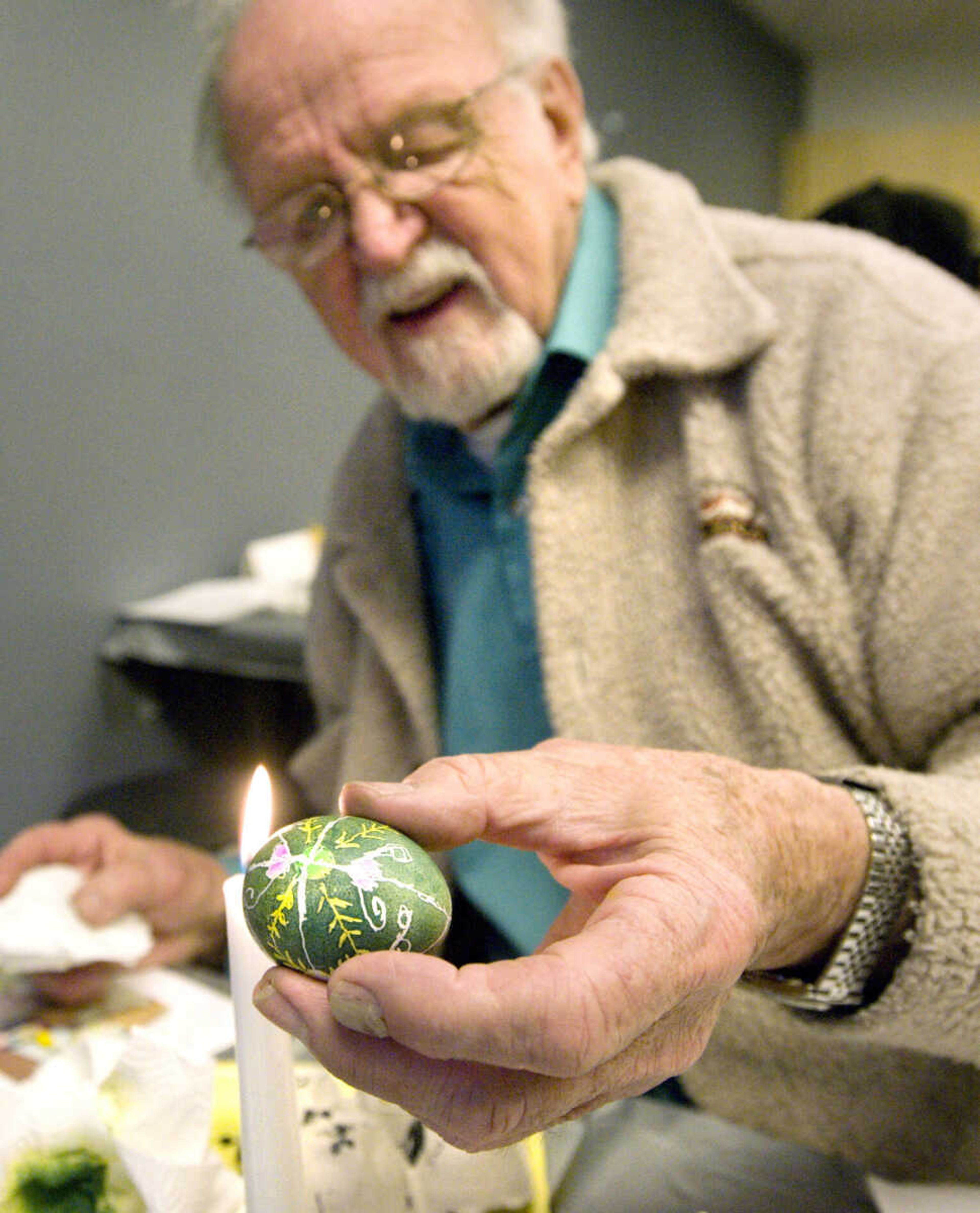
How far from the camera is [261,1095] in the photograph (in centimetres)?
39

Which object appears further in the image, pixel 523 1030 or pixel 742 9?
pixel 742 9

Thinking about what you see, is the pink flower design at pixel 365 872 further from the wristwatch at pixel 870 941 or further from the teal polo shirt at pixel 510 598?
the teal polo shirt at pixel 510 598

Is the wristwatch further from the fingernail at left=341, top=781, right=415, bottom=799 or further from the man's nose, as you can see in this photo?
the man's nose

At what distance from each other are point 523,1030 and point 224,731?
1390 millimetres

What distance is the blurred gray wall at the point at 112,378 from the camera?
4.36 feet

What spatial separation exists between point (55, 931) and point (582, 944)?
590 mm

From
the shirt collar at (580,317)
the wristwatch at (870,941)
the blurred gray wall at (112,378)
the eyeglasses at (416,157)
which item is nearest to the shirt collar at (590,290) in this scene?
the shirt collar at (580,317)

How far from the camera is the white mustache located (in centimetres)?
88

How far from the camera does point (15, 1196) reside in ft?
1.54

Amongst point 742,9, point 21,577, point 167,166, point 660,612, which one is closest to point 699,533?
point 660,612

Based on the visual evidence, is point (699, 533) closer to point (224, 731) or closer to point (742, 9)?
point (224, 731)

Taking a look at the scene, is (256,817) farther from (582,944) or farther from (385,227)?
(385,227)

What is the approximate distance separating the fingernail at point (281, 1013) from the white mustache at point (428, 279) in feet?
2.26

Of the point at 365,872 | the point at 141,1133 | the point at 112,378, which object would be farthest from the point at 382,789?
the point at 112,378
